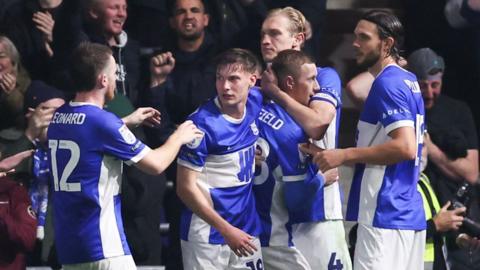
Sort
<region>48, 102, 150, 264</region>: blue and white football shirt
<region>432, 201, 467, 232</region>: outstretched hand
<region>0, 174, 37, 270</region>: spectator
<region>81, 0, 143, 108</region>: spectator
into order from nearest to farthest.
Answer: <region>48, 102, 150, 264</region>: blue and white football shirt < <region>0, 174, 37, 270</region>: spectator < <region>432, 201, 467, 232</region>: outstretched hand < <region>81, 0, 143, 108</region>: spectator

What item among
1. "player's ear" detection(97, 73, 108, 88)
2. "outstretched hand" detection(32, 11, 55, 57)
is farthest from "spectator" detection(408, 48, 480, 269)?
"player's ear" detection(97, 73, 108, 88)

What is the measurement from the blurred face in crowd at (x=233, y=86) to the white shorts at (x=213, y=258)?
827 mm

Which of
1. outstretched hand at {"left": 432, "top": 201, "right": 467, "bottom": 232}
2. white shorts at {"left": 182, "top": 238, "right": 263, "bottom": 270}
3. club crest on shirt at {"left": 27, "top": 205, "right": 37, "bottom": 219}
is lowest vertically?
white shorts at {"left": 182, "top": 238, "right": 263, "bottom": 270}

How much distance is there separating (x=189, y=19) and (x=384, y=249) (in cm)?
311

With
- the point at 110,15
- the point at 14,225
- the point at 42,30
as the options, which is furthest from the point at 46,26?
the point at 14,225

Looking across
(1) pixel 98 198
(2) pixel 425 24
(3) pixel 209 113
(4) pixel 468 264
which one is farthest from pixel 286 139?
(2) pixel 425 24

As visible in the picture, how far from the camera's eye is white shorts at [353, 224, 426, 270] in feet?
33.0

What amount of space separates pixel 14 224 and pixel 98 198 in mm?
1417

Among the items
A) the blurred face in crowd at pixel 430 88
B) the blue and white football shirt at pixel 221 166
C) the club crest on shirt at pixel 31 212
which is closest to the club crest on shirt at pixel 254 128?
the blue and white football shirt at pixel 221 166

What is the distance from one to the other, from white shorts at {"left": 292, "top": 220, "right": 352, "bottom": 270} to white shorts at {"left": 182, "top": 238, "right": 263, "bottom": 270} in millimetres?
372

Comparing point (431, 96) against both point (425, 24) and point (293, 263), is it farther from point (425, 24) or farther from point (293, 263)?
point (293, 263)

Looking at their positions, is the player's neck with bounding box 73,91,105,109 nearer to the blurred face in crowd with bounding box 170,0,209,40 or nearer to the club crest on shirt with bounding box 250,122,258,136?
the club crest on shirt with bounding box 250,122,258,136

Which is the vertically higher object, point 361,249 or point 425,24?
point 425,24

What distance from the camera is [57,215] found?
9.54 m
